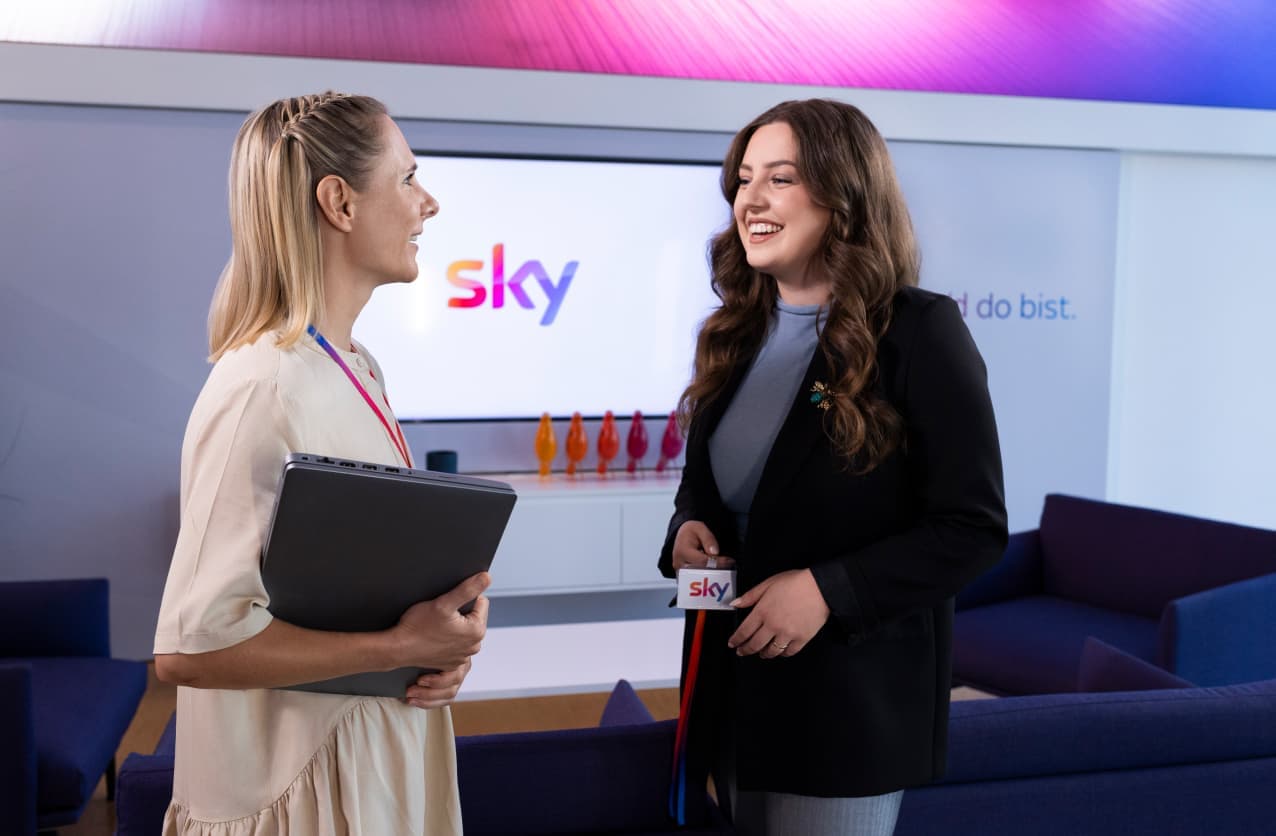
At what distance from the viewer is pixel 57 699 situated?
Answer: 3068mm

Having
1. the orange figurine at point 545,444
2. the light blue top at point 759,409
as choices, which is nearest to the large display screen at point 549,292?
the orange figurine at point 545,444

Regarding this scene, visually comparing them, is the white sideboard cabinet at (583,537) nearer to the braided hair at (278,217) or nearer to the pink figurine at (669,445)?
the pink figurine at (669,445)

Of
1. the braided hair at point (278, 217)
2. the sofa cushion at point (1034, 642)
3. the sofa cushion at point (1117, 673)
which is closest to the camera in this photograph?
the braided hair at point (278, 217)

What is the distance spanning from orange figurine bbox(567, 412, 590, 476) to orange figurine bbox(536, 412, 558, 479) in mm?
87

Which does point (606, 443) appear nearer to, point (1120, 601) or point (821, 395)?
point (1120, 601)

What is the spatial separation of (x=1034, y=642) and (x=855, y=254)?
268cm

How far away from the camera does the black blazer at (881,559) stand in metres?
1.47

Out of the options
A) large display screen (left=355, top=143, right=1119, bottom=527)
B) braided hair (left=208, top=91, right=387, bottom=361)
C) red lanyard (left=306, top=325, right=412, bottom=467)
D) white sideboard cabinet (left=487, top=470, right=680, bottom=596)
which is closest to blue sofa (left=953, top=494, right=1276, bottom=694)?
white sideboard cabinet (left=487, top=470, right=680, bottom=596)

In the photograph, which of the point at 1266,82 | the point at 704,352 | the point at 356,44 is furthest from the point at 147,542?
the point at 1266,82

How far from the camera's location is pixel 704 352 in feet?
5.99

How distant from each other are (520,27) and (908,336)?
4198 millimetres

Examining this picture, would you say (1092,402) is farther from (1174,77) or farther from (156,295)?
(156,295)

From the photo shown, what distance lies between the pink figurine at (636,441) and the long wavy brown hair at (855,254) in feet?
11.6

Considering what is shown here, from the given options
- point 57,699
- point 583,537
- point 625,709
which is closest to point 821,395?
point 625,709
